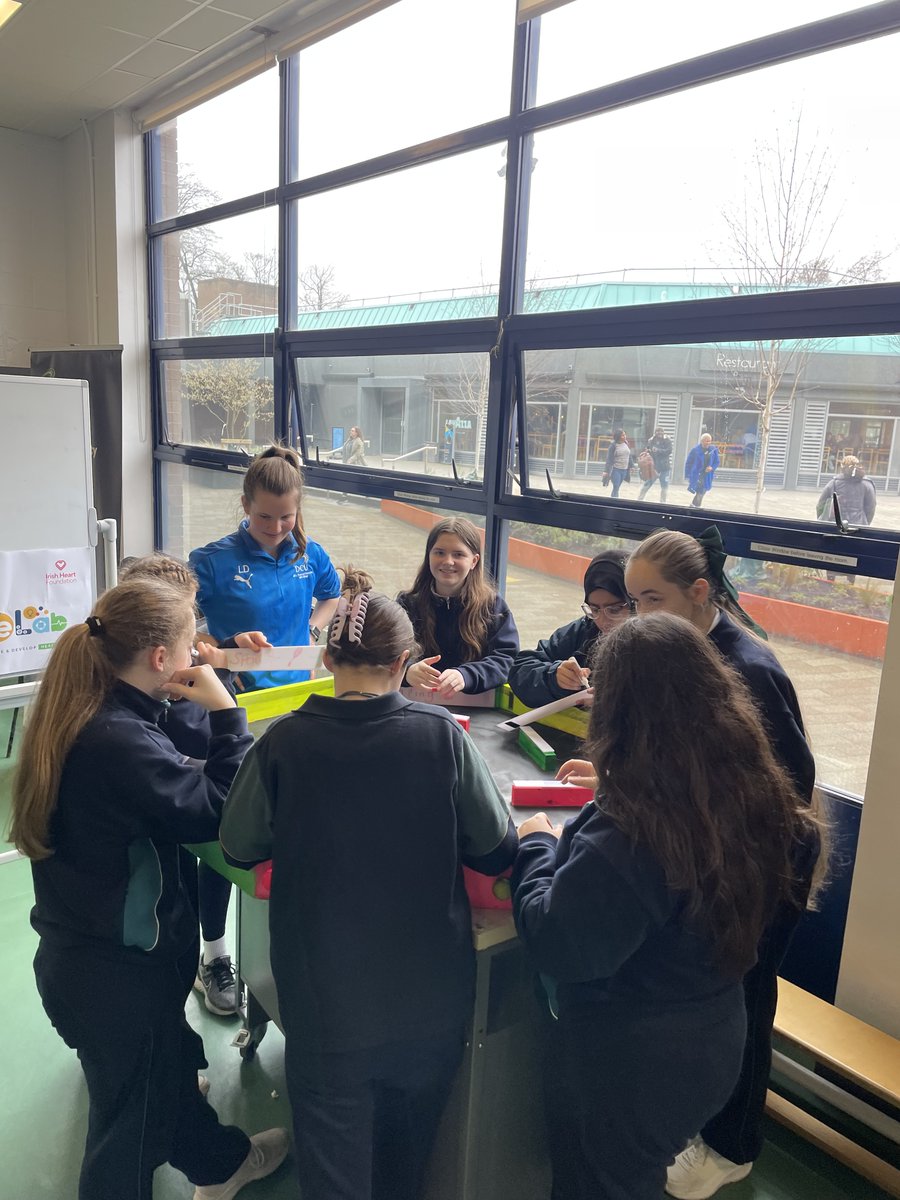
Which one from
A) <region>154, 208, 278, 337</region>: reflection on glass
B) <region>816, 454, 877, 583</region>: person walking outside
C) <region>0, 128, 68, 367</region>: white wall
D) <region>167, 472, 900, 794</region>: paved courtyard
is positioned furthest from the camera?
<region>0, 128, 68, 367</region>: white wall

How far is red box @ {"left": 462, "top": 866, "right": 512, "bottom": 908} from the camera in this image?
1.31 m

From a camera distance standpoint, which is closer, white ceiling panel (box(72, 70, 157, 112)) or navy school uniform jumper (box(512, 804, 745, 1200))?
navy school uniform jumper (box(512, 804, 745, 1200))

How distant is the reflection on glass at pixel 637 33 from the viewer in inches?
86.6

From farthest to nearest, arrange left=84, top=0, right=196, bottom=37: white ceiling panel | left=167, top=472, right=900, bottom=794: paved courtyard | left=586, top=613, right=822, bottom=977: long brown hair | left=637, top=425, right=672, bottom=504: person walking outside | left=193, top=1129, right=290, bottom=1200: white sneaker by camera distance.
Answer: left=84, top=0, right=196, bottom=37: white ceiling panel
left=637, top=425, right=672, bottom=504: person walking outside
left=167, top=472, right=900, bottom=794: paved courtyard
left=193, top=1129, right=290, bottom=1200: white sneaker
left=586, top=613, right=822, bottom=977: long brown hair

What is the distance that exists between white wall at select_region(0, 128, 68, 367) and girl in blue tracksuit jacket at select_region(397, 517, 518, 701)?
14.0ft

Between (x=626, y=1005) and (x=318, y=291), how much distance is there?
3.61m

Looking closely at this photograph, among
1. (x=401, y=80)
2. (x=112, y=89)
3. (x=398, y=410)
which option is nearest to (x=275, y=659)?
(x=398, y=410)

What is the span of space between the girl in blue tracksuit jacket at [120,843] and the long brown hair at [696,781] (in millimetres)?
684

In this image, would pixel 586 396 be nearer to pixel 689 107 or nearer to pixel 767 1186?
pixel 689 107

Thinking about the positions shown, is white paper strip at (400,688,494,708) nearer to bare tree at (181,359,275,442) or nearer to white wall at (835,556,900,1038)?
white wall at (835,556,900,1038)

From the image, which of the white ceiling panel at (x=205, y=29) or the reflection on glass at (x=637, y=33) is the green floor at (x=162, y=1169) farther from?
the white ceiling panel at (x=205, y=29)

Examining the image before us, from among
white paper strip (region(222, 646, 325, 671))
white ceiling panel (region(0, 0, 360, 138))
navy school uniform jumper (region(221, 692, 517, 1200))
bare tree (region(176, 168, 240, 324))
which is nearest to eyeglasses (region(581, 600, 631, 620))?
white paper strip (region(222, 646, 325, 671))

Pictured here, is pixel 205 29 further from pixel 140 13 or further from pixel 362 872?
pixel 362 872

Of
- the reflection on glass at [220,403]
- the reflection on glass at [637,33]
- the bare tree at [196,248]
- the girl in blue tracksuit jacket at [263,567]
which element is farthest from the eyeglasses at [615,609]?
the bare tree at [196,248]
